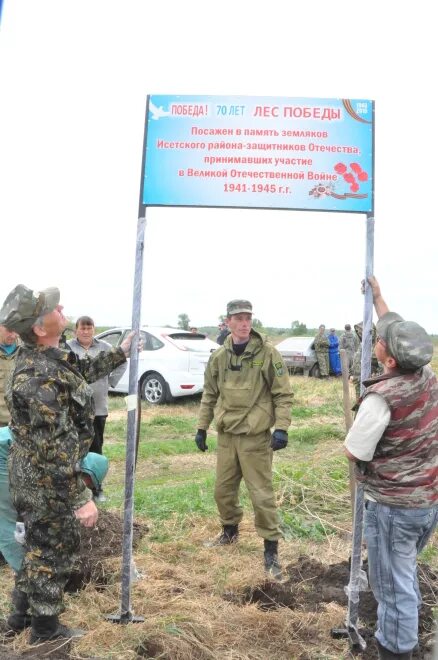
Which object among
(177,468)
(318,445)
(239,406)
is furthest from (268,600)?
(318,445)

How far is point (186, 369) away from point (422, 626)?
8431 millimetres

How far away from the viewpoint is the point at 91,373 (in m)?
3.60

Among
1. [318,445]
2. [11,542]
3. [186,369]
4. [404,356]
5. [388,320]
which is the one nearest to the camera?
[404,356]

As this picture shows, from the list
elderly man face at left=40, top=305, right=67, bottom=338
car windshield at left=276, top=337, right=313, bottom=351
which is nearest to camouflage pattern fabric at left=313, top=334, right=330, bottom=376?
car windshield at left=276, top=337, right=313, bottom=351

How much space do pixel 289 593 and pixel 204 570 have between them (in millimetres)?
725

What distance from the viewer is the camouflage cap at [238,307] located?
15.8 feet

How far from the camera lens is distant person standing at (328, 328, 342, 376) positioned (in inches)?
771

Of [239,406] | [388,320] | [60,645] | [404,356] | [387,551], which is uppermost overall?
[388,320]

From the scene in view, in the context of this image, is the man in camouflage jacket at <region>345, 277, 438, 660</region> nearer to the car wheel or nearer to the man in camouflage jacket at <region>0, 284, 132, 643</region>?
the man in camouflage jacket at <region>0, 284, 132, 643</region>

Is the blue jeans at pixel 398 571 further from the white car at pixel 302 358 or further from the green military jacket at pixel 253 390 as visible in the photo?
the white car at pixel 302 358

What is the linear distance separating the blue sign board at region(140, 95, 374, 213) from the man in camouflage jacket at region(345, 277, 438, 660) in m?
0.98

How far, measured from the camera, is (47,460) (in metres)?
3.05

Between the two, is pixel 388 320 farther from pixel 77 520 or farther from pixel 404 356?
pixel 77 520

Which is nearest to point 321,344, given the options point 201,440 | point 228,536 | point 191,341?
point 191,341
